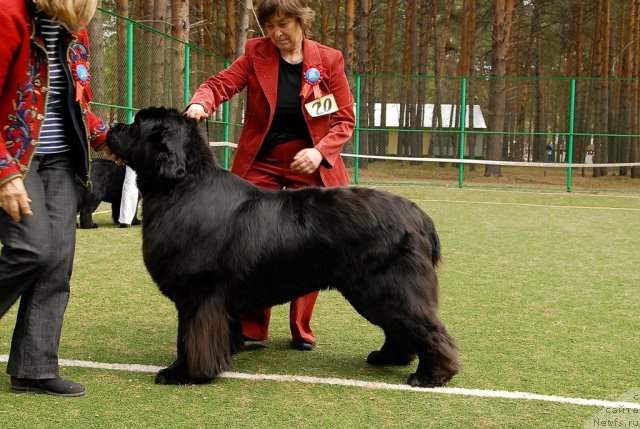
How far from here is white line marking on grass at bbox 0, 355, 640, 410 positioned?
11.7ft

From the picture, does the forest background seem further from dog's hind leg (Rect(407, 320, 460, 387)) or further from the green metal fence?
dog's hind leg (Rect(407, 320, 460, 387))

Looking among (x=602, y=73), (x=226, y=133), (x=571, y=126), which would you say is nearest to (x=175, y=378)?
(x=226, y=133)

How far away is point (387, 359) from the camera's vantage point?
13.8ft

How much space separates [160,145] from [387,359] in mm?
1742

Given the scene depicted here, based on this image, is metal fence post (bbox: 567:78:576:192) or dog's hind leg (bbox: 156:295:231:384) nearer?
dog's hind leg (bbox: 156:295:231:384)

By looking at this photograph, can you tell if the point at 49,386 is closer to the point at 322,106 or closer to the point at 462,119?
Result: the point at 322,106

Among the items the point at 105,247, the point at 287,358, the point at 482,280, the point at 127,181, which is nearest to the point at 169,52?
the point at 127,181

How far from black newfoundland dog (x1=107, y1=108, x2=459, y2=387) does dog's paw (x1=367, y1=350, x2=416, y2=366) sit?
13.4 inches

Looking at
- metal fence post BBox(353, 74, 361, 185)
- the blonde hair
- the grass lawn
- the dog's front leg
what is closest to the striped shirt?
the blonde hair

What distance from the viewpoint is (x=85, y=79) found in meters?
3.55

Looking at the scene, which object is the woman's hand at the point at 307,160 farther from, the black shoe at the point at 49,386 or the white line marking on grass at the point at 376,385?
the black shoe at the point at 49,386

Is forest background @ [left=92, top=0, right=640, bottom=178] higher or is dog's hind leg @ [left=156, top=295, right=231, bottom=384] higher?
forest background @ [left=92, top=0, right=640, bottom=178]

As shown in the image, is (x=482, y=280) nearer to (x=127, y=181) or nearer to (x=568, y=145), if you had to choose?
(x=127, y=181)

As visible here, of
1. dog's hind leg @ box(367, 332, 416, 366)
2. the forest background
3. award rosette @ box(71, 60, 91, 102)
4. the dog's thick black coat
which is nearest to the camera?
award rosette @ box(71, 60, 91, 102)
